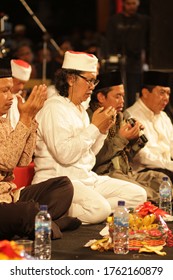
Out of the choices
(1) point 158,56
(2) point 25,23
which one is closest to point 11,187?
(1) point 158,56

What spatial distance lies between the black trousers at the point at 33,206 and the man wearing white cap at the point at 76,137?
0.36 meters

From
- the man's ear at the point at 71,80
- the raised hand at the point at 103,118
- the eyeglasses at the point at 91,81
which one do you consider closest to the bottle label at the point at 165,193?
the raised hand at the point at 103,118

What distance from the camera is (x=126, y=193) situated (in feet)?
23.9

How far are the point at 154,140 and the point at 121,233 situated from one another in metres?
2.48

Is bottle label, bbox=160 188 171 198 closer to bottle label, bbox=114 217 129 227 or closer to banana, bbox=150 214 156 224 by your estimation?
banana, bbox=150 214 156 224

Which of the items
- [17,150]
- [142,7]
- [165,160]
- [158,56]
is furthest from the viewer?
[142,7]

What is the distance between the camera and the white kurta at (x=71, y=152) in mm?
6789

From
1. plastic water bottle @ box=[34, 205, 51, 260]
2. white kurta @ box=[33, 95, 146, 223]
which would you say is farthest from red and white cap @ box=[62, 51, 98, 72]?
plastic water bottle @ box=[34, 205, 51, 260]

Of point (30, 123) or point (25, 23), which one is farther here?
point (25, 23)

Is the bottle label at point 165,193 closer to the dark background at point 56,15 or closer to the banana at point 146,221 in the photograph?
the banana at point 146,221

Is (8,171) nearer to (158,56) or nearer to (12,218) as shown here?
(12,218)

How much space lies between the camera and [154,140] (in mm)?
8281

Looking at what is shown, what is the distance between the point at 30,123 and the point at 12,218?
2.03ft

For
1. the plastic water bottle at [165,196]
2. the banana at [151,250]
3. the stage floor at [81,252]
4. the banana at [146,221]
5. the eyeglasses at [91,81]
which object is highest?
the eyeglasses at [91,81]
